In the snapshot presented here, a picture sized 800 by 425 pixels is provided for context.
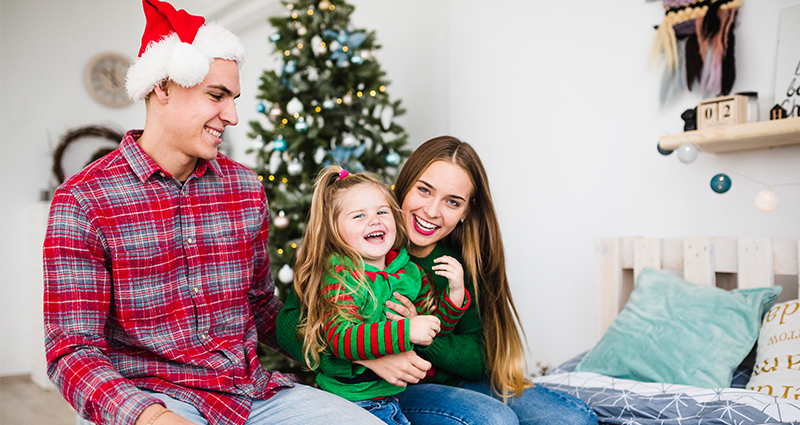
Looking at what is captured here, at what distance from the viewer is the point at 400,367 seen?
1.32m

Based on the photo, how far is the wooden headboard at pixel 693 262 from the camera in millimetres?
1864

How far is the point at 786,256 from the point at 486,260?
107 centimetres

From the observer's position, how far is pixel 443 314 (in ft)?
4.81

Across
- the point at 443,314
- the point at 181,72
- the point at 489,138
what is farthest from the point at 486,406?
the point at 489,138

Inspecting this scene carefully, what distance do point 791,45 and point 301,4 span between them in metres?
2.18

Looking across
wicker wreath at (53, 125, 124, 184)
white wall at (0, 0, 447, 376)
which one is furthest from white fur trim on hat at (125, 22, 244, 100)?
wicker wreath at (53, 125, 124, 184)

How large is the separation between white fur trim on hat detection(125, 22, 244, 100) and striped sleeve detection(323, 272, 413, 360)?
67 centimetres

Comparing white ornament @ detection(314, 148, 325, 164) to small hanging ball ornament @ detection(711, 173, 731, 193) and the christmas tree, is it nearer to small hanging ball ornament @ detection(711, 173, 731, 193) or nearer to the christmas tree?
the christmas tree

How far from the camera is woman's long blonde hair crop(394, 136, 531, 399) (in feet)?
5.27

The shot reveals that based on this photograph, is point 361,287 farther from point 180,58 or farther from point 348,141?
point 348,141

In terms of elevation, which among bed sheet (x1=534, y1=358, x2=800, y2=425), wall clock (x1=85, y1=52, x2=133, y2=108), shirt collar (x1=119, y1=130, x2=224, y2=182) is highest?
wall clock (x1=85, y1=52, x2=133, y2=108)

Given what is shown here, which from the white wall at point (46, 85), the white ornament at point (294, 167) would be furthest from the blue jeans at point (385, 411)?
the white wall at point (46, 85)

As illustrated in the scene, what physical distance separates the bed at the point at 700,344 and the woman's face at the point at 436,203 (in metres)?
0.68

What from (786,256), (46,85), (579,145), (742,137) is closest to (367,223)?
(742,137)
